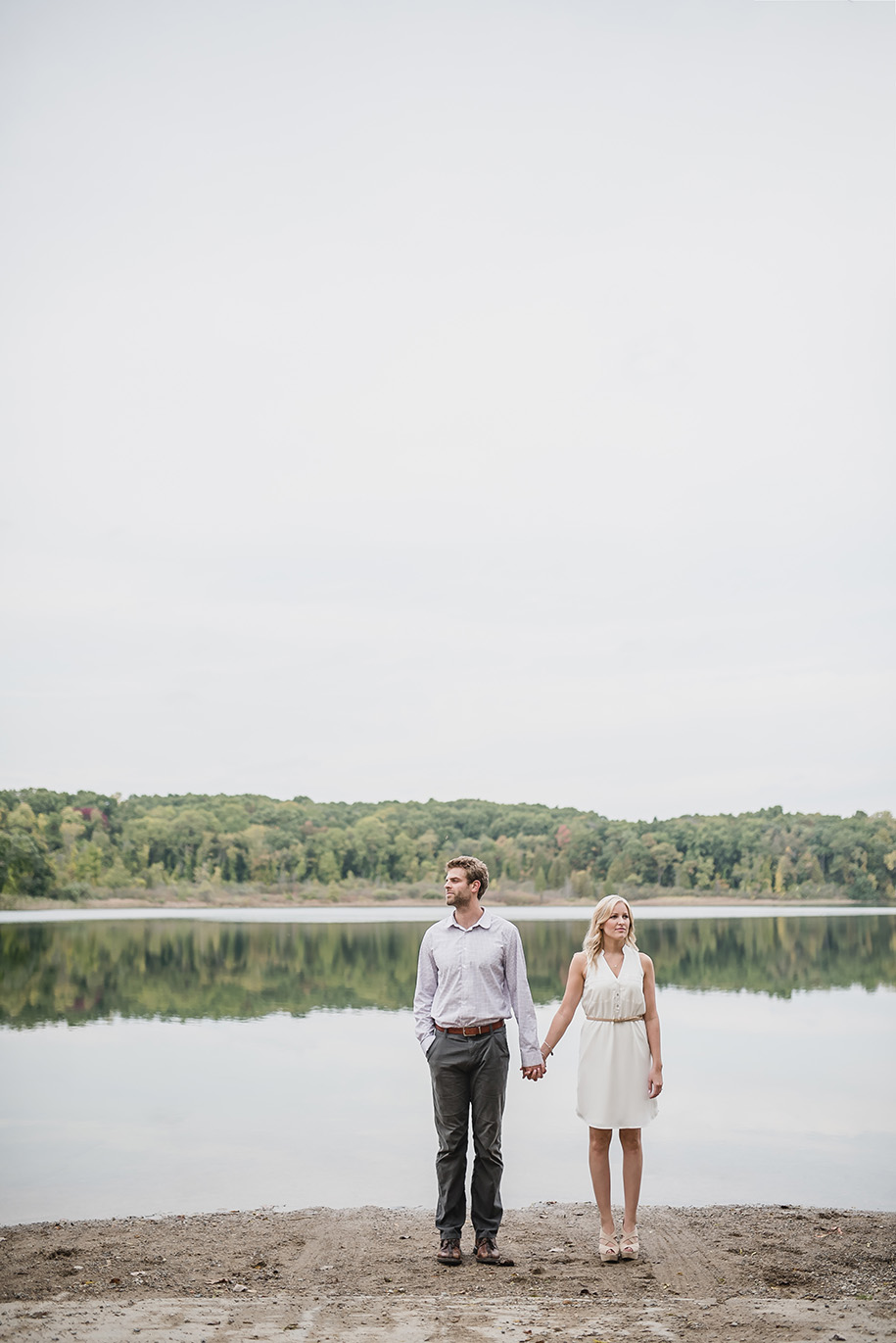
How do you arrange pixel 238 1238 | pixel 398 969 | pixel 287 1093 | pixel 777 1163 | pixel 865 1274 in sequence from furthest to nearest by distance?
→ pixel 398 969
pixel 287 1093
pixel 777 1163
pixel 238 1238
pixel 865 1274

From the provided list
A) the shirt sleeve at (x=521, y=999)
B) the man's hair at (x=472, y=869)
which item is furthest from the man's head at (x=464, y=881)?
the shirt sleeve at (x=521, y=999)

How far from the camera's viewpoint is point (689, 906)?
79562 millimetres

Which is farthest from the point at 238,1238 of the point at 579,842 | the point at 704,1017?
the point at 579,842

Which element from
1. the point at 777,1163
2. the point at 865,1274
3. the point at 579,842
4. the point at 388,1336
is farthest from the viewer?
the point at 579,842

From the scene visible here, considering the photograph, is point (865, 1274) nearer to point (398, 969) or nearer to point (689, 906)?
point (398, 969)

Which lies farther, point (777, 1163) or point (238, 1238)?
point (777, 1163)

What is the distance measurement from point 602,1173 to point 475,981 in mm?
1113

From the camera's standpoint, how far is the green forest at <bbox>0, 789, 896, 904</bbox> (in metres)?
85.4

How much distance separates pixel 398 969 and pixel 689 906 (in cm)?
5504

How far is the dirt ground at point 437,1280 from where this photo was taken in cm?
466

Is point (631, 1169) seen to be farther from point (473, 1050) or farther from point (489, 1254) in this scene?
point (473, 1050)

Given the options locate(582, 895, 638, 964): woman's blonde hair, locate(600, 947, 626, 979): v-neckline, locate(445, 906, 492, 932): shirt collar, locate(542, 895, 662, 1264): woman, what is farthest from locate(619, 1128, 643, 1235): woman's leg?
locate(445, 906, 492, 932): shirt collar

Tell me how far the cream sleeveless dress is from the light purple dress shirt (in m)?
0.29

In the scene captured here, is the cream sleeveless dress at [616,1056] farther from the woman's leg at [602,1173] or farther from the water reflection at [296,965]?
the water reflection at [296,965]
